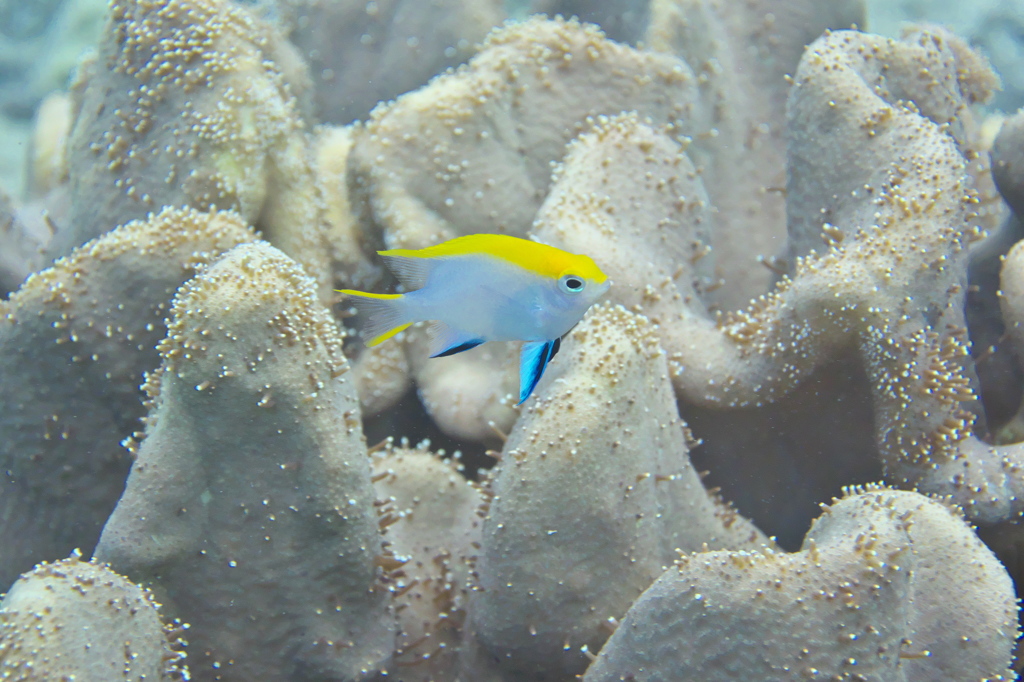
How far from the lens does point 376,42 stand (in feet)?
14.9

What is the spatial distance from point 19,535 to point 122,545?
1057mm

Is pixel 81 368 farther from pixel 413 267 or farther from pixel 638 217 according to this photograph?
pixel 638 217

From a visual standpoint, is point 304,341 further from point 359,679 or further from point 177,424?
point 359,679

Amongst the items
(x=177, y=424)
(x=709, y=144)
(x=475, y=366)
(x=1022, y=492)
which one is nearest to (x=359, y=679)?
(x=177, y=424)

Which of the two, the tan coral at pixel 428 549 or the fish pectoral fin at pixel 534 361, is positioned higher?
the fish pectoral fin at pixel 534 361

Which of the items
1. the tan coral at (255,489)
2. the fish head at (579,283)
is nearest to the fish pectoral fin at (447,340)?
the fish head at (579,283)

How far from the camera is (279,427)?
2002 mm

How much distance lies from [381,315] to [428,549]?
1618mm

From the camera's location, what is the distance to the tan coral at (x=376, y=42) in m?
4.36

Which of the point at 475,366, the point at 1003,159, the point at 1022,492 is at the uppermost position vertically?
the point at 1003,159

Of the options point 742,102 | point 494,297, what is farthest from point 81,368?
point 742,102

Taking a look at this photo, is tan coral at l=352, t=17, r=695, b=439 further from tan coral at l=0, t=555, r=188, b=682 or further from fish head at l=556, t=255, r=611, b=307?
fish head at l=556, t=255, r=611, b=307

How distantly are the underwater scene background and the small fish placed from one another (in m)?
0.74

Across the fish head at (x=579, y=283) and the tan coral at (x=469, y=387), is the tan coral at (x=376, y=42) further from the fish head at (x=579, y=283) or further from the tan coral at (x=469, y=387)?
the fish head at (x=579, y=283)
